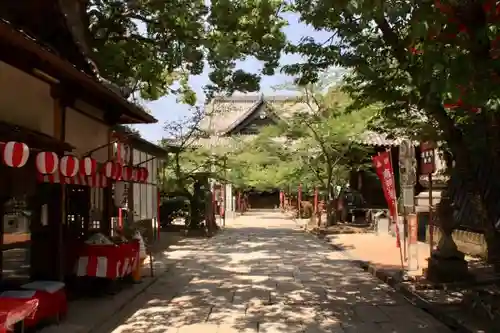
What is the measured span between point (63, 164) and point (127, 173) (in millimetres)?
3309

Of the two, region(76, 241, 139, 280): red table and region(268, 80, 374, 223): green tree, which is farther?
region(268, 80, 374, 223): green tree

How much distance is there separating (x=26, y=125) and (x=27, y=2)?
2.34m

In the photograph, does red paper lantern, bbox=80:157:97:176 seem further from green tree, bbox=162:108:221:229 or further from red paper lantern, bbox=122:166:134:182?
green tree, bbox=162:108:221:229

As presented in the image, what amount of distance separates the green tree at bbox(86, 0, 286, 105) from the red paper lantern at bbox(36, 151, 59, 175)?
6.92 m

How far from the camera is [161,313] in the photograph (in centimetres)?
909

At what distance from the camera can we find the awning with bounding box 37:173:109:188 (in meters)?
8.14

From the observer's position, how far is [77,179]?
30.9 ft

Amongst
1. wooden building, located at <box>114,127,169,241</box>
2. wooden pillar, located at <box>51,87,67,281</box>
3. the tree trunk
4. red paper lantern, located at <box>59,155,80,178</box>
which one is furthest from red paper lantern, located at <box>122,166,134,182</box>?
the tree trunk

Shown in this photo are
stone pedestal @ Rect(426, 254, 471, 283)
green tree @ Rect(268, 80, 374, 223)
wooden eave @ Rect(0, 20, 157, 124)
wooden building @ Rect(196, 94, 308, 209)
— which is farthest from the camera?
wooden building @ Rect(196, 94, 308, 209)

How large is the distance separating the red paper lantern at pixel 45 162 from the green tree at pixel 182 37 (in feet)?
22.7

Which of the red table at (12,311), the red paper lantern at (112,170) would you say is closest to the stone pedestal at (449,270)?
the red paper lantern at (112,170)

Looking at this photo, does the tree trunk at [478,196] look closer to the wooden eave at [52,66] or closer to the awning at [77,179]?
the wooden eave at [52,66]

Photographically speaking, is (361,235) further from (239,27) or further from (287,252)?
(239,27)

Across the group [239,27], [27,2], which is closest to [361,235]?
[239,27]
